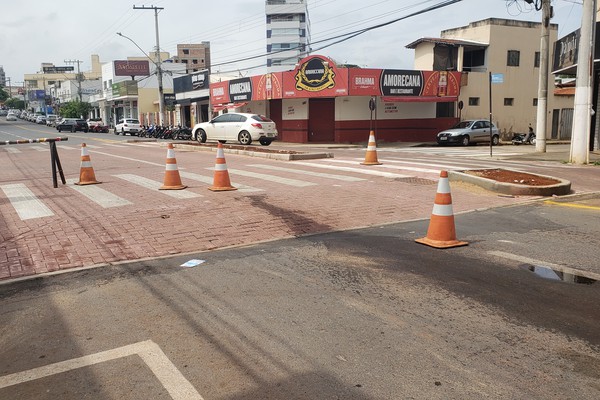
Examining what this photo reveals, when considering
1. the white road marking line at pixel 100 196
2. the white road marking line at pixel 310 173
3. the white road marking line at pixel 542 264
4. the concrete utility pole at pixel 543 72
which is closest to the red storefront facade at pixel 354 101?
the concrete utility pole at pixel 543 72

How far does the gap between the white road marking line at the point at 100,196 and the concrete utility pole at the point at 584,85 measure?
13771mm

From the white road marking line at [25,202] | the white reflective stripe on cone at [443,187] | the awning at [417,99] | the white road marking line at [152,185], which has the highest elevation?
the awning at [417,99]

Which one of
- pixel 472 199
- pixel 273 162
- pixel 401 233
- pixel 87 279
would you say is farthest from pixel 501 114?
pixel 87 279

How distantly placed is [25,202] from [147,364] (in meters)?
6.82

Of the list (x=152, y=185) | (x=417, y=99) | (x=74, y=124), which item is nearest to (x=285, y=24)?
(x=74, y=124)

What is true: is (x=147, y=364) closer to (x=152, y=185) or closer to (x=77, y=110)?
(x=152, y=185)

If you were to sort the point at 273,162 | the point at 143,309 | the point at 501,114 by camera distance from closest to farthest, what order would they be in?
the point at 143,309 → the point at 273,162 → the point at 501,114

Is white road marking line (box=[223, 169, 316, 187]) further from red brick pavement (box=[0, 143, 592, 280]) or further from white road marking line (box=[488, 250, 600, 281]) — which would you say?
white road marking line (box=[488, 250, 600, 281])

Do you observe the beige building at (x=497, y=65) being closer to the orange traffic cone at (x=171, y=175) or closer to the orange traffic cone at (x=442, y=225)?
Result: the orange traffic cone at (x=171, y=175)

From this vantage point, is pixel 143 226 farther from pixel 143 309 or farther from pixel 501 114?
pixel 501 114

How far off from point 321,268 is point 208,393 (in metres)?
2.48

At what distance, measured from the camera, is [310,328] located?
12.5 ft

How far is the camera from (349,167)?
1431 centimetres

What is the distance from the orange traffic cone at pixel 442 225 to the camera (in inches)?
243
